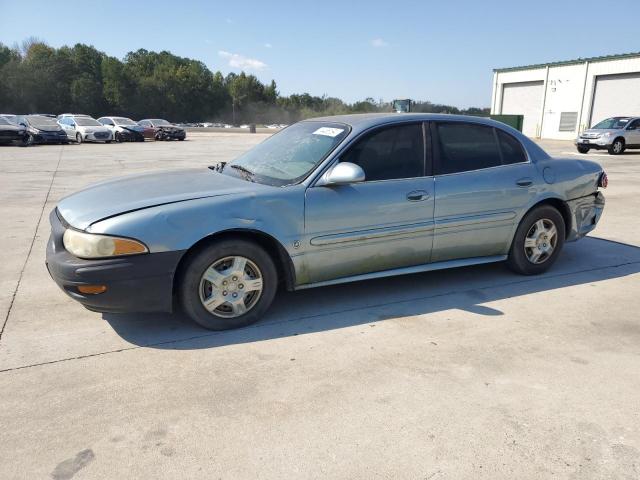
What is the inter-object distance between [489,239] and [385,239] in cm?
115

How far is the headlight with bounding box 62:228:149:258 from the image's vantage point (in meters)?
3.29

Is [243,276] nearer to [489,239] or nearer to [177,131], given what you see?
[489,239]

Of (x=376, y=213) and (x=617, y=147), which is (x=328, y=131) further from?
(x=617, y=147)

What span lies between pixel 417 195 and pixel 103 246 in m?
2.42

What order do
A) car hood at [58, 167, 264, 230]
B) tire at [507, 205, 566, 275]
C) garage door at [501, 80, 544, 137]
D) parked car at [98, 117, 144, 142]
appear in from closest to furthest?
1. car hood at [58, 167, 264, 230]
2. tire at [507, 205, 566, 275]
3. parked car at [98, 117, 144, 142]
4. garage door at [501, 80, 544, 137]

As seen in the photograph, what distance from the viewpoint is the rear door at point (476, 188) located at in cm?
437

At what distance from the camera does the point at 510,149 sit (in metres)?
4.82

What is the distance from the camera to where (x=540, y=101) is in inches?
1542

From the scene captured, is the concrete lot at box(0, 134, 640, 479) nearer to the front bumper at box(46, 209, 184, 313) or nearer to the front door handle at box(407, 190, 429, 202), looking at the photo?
the front bumper at box(46, 209, 184, 313)

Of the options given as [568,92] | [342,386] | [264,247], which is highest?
[568,92]

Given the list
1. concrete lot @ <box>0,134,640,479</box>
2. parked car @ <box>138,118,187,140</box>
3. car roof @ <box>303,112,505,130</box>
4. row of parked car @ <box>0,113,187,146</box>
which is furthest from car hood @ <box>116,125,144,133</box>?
car roof @ <box>303,112,505,130</box>

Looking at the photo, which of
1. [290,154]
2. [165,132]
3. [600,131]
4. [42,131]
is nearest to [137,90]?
[165,132]

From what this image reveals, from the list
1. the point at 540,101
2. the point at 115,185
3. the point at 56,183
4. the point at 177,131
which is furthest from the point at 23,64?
the point at 115,185

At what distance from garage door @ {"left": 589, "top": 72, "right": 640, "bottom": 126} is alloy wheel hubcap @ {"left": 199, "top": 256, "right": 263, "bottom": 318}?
35249 millimetres
